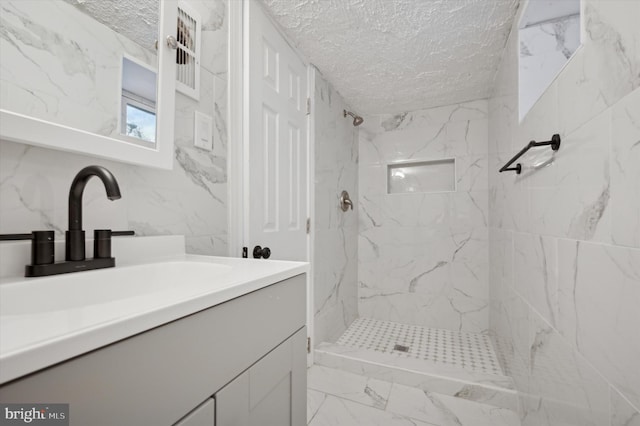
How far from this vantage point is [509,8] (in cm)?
139

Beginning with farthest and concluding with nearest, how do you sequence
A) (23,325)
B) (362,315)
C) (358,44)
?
(362,315), (358,44), (23,325)

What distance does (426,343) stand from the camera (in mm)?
2229

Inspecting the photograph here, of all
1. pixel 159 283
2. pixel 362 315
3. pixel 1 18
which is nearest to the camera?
pixel 1 18

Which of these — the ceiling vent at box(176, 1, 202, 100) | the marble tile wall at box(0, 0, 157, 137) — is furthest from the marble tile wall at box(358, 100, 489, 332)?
the marble tile wall at box(0, 0, 157, 137)

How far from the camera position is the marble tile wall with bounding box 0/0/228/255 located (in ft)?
2.09

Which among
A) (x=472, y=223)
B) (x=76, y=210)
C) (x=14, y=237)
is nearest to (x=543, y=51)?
(x=472, y=223)

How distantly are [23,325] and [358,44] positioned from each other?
1.90 metres

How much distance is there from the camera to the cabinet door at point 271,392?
0.53 m

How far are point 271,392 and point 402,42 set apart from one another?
1.87m

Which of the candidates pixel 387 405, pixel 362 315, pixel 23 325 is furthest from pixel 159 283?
pixel 362 315

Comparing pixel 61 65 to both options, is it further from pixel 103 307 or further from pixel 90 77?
pixel 103 307

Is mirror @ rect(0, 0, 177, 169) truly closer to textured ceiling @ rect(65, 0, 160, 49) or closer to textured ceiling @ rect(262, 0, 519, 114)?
textured ceiling @ rect(65, 0, 160, 49)

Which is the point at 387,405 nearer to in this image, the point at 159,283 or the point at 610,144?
the point at 159,283

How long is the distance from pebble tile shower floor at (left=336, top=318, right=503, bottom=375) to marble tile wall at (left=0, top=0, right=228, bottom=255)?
5.13ft
